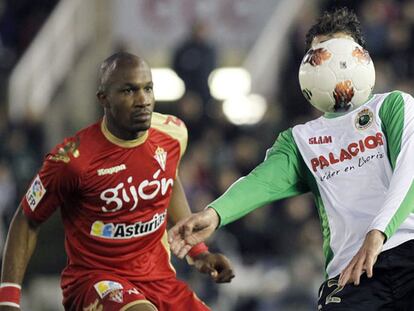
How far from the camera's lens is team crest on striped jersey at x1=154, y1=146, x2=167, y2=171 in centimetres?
Result: 779

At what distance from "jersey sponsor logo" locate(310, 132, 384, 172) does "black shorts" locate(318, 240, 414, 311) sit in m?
0.53

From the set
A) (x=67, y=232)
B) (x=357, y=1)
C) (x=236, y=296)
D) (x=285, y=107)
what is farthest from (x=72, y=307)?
(x=357, y=1)

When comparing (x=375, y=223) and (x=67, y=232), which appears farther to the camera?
(x=67, y=232)

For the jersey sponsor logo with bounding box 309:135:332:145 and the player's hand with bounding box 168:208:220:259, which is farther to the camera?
the jersey sponsor logo with bounding box 309:135:332:145

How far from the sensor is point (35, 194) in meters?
7.53

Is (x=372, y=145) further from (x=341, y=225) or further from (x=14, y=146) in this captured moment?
(x=14, y=146)

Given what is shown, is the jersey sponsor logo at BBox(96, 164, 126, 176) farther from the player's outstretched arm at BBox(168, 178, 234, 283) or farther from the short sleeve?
the player's outstretched arm at BBox(168, 178, 234, 283)

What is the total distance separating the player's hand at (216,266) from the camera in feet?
25.1

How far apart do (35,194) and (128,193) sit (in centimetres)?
54

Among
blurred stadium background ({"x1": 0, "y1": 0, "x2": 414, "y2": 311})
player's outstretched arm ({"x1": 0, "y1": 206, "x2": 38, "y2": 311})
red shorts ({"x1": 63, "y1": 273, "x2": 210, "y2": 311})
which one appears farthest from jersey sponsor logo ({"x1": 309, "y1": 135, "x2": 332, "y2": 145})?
blurred stadium background ({"x1": 0, "y1": 0, "x2": 414, "y2": 311})

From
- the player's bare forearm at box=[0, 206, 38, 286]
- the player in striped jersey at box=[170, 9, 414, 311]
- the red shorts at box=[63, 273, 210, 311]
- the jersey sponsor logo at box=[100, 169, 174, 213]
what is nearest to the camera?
the player in striped jersey at box=[170, 9, 414, 311]

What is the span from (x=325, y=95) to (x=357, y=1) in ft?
31.3

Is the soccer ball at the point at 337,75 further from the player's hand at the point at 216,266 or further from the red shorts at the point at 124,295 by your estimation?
the red shorts at the point at 124,295

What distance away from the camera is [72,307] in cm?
→ 769
